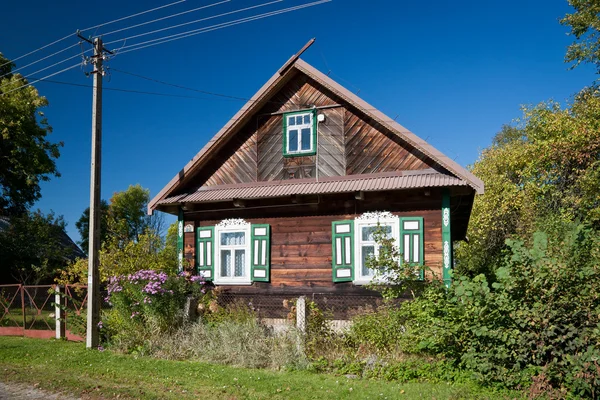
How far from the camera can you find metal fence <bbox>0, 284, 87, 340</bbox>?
14.0m

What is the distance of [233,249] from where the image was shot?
47.3 ft

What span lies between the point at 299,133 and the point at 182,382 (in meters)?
7.71

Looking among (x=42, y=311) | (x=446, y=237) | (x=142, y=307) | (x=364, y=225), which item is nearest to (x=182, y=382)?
(x=142, y=307)

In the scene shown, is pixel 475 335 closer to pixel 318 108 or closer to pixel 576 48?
pixel 318 108

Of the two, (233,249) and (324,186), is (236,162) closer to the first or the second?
(233,249)

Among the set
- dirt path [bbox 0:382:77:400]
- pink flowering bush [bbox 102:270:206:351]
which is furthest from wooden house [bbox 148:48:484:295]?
dirt path [bbox 0:382:77:400]

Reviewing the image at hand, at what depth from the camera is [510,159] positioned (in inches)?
1071

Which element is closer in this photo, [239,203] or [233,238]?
[239,203]

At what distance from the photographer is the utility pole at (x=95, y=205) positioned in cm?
1241

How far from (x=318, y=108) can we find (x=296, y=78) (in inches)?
46.8

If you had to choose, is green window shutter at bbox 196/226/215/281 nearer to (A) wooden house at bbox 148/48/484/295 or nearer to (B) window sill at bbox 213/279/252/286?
(A) wooden house at bbox 148/48/484/295

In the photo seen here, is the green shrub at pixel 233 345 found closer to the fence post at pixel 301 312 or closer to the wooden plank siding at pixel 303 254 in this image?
the fence post at pixel 301 312

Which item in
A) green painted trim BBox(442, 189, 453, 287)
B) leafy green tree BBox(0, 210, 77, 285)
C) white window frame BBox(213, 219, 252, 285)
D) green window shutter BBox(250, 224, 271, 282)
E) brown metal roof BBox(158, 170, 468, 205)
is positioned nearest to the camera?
green painted trim BBox(442, 189, 453, 287)

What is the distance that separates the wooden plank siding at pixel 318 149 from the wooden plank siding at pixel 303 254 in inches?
44.4
